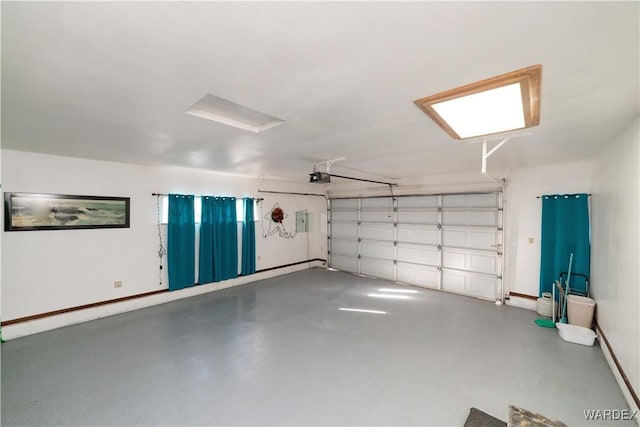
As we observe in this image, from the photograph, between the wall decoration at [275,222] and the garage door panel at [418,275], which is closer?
the garage door panel at [418,275]

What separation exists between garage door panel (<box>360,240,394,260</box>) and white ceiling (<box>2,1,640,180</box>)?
4427 millimetres

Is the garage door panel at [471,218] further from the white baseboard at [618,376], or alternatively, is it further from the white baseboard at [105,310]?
the white baseboard at [105,310]

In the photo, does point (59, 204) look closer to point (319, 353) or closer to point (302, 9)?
point (319, 353)

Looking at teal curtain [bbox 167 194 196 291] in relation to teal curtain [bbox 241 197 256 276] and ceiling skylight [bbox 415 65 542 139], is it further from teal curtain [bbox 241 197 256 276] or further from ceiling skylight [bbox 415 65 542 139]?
ceiling skylight [bbox 415 65 542 139]

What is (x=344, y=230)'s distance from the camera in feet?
25.1

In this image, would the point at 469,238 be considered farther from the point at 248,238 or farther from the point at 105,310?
the point at 105,310

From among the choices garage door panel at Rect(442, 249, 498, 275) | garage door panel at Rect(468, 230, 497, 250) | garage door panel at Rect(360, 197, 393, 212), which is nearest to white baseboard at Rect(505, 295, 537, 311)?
garage door panel at Rect(442, 249, 498, 275)

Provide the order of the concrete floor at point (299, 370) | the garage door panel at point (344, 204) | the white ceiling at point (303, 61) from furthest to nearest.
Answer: the garage door panel at point (344, 204) < the concrete floor at point (299, 370) < the white ceiling at point (303, 61)

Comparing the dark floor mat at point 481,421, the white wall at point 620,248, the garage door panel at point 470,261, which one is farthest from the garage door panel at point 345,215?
the dark floor mat at point 481,421

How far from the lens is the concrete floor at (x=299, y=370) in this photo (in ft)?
7.40

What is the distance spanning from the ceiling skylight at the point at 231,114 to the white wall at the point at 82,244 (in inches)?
127

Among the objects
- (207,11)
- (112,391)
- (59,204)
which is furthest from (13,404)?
(207,11)

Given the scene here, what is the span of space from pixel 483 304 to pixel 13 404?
627 cm

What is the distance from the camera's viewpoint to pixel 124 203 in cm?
450
